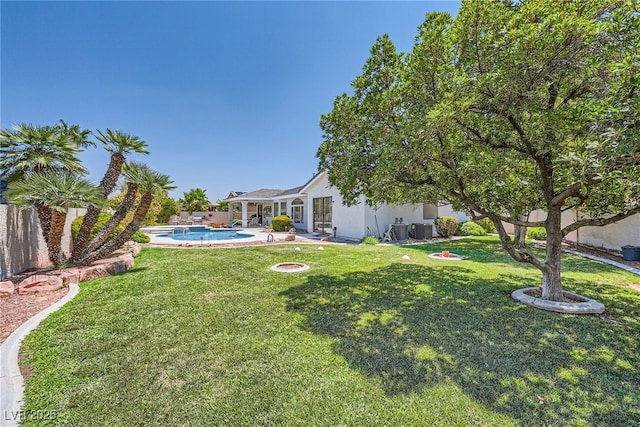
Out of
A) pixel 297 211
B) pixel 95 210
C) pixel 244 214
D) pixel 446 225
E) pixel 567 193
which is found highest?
pixel 297 211

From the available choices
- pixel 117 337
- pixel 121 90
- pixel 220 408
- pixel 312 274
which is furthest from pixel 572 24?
pixel 121 90

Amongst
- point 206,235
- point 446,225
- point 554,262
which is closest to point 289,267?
point 554,262

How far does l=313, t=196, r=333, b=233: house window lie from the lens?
75.5ft

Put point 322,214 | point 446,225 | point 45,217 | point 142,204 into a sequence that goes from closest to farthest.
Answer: point 45,217 → point 142,204 → point 446,225 → point 322,214

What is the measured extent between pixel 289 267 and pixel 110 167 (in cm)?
739

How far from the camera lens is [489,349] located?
419 cm

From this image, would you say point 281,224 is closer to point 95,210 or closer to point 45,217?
point 95,210

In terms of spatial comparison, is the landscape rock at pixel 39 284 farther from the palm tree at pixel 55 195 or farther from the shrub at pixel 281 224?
the shrub at pixel 281 224

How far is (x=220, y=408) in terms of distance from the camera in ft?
9.73

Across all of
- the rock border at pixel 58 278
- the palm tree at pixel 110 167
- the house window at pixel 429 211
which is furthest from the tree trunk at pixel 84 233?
the house window at pixel 429 211

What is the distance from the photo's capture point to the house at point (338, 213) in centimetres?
1922

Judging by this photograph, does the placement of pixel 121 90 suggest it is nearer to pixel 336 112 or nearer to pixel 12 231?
pixel 12 231

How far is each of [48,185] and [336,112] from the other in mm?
8491

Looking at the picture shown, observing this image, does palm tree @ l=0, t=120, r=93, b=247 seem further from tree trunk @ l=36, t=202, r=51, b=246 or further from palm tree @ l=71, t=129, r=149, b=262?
palm tree @ l=71, t=129, r=149, b=262
